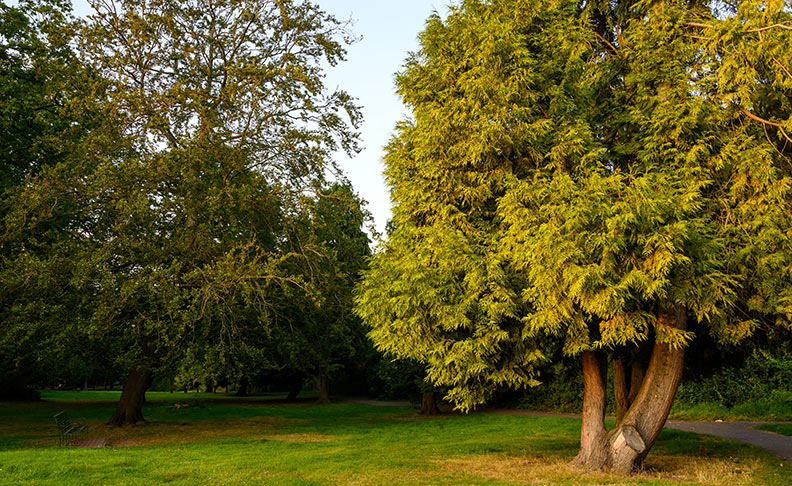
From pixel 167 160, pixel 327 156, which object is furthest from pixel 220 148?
pixel 327 156

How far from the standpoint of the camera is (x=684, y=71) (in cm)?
1024

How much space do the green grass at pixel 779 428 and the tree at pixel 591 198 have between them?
8554mm

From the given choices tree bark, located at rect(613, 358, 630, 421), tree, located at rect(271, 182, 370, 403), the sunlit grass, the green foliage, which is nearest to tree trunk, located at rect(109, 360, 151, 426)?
tree, located at rect(271, 182, 370, 403)

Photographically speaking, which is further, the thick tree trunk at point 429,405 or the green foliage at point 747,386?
the thick tree trunk at point 429,405

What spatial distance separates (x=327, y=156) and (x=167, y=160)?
4.80m

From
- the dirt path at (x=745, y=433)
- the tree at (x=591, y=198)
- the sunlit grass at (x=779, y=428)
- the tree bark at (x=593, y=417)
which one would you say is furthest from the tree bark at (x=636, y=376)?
the sunlit grass at (x=779, y=428)

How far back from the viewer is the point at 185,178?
49.1 feet

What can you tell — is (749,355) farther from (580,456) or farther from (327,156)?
(327,156)

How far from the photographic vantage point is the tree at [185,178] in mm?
13952

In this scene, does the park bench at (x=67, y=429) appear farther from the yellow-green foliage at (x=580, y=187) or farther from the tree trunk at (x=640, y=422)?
the tree trunk at (x=640, y=422)

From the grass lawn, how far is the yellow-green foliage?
1953mm

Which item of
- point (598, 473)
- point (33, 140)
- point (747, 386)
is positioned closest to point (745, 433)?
point (747, 386)

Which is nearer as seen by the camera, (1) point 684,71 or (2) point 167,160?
(1) point 684,71

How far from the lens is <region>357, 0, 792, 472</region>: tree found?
8352 mm
